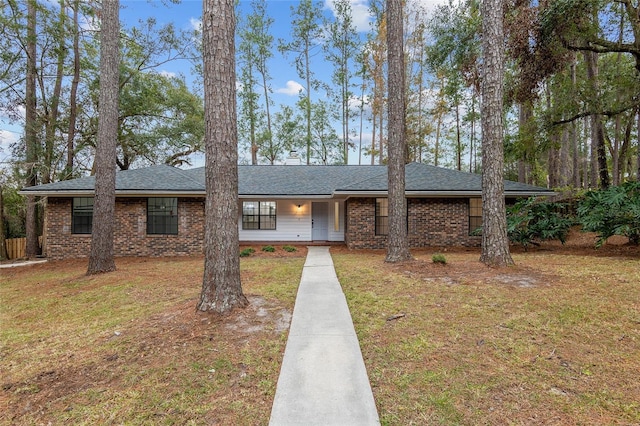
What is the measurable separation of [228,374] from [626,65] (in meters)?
18.4

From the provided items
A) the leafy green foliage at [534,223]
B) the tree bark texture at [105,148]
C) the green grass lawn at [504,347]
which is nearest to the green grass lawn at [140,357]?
the green grass lawn at [504,347]

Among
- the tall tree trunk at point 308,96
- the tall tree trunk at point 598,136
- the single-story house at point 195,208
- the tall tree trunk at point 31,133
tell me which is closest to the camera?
the single-story house at point 195,208

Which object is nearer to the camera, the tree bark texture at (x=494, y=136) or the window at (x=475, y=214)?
the tree bark texture at (x=494, y=136)

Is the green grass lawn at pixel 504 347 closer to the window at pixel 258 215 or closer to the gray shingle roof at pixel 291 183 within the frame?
the gray shingle roof at pixel 291 183

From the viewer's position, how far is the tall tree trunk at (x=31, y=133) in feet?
39.8

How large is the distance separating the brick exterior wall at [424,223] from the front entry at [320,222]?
310cm

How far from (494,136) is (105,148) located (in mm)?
9401

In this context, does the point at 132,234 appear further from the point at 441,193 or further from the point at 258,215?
the point at 441,193

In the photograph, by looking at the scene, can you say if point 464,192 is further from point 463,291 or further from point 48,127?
point 48,127

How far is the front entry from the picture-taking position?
14562 mm

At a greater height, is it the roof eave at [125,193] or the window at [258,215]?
the roof eave at [125,193]

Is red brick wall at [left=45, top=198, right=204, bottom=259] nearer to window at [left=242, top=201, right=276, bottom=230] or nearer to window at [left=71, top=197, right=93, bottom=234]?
window at [left=71, top=197, right=93, bottom=234]

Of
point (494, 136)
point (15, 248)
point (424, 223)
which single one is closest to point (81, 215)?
point (15, 248)

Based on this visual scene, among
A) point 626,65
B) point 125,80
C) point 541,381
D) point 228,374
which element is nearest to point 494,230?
point 541,381
